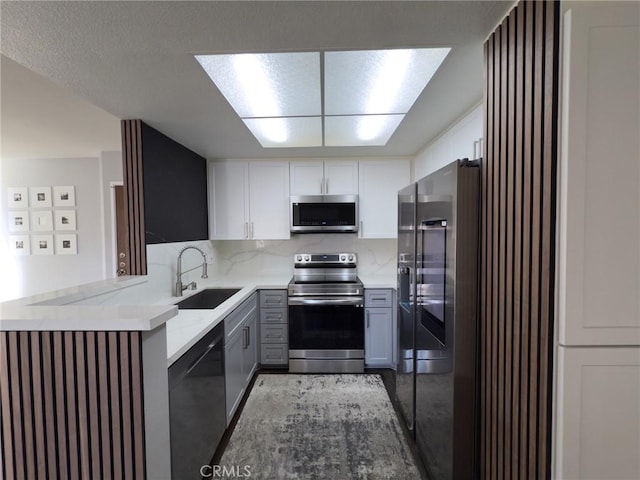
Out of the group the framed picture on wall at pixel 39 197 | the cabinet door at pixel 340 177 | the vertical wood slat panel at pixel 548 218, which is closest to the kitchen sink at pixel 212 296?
the cabinet door at pixel 340 177

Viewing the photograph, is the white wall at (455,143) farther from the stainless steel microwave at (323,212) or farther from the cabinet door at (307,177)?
the cabinet door at (307,177)

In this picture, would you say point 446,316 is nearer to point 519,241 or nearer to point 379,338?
point 519,241

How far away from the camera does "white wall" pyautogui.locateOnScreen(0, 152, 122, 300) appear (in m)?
3.71

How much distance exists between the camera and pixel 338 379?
2.82 metres

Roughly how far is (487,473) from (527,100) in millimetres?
1548

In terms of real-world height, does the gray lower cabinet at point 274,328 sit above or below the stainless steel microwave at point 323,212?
below

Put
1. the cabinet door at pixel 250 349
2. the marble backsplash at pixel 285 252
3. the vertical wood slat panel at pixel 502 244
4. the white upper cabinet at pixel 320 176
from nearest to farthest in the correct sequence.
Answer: the vertical wood slat panel at pixel 502 244 → the cabinet door at pixel 250 349 → the white upper cabinet at pixel 320 176 → the marble backsplash at pixel 285 252

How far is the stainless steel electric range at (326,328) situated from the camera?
2916 millimetres

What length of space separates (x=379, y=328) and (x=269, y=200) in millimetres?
1896

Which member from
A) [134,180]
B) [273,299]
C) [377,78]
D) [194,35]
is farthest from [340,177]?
[194,35]

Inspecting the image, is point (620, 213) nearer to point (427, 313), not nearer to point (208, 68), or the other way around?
point (427, 313)

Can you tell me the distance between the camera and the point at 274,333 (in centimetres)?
Answer: 299

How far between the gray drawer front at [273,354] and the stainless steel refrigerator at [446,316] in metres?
1.56

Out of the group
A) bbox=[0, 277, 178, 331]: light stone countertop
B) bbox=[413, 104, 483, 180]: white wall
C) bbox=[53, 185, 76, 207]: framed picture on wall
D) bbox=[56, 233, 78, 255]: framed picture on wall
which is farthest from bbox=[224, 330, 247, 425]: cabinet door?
bbox=[53, 185, 76, 207]: framed picture on wall
